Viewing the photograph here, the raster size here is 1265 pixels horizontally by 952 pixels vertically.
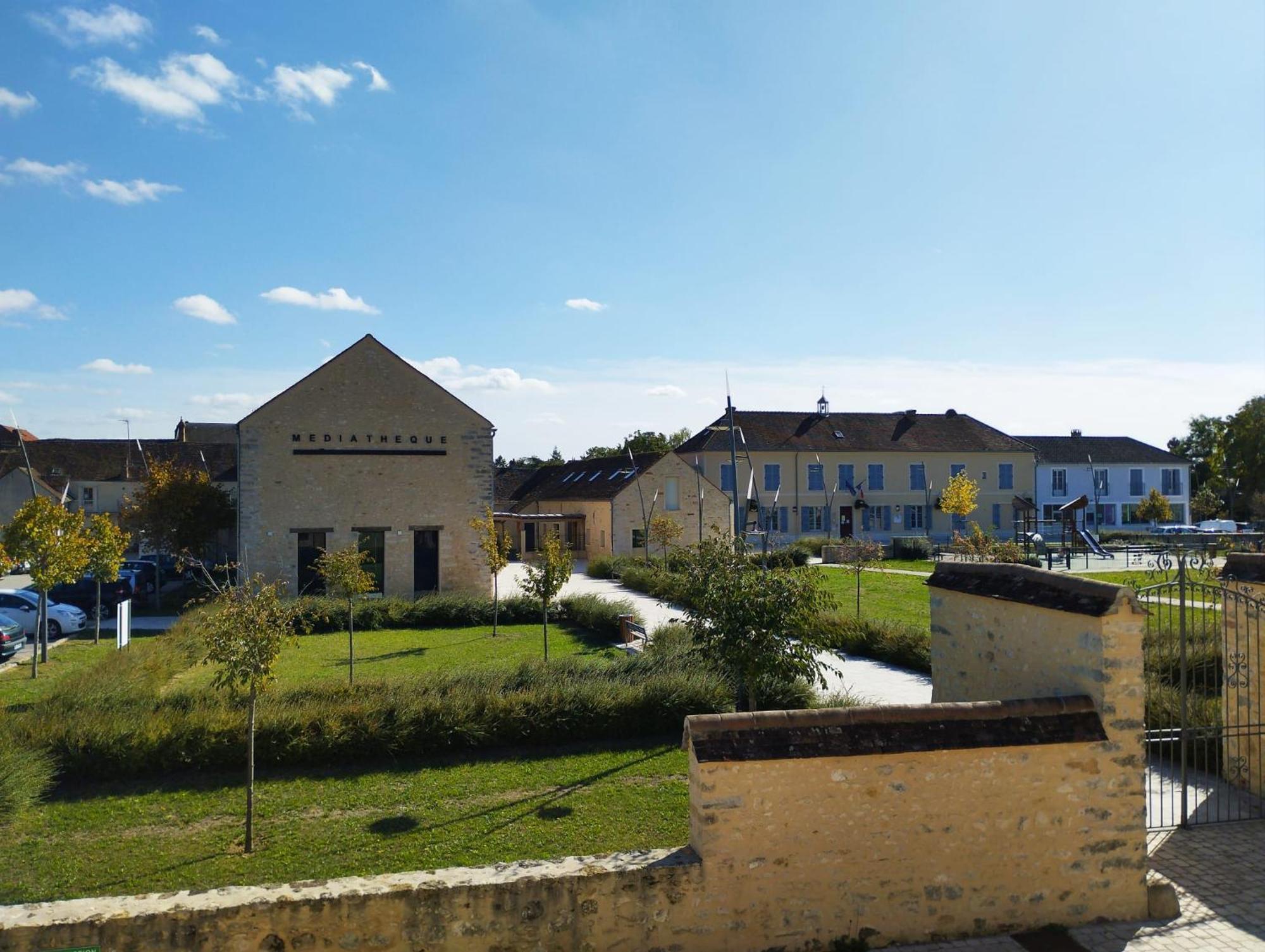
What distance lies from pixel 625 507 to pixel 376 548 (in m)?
14.5

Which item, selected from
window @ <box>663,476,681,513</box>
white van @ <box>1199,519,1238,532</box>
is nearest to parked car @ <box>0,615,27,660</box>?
window @ <box>663,476,681,513</box>

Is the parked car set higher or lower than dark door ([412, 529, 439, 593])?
lower

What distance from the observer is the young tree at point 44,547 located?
1836 centimetres

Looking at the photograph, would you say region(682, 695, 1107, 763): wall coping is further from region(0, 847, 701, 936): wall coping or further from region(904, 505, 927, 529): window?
region(904, 505, 927, 529): window

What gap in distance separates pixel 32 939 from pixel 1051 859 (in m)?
7.43

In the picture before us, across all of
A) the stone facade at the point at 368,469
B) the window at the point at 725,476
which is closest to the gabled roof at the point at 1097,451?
the window at the point at 725,476

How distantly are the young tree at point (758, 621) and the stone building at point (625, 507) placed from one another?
25.2m

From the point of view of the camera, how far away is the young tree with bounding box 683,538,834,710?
1023cm

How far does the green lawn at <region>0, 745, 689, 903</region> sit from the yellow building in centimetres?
3751

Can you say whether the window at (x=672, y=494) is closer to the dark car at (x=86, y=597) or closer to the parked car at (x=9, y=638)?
the dark car at (x=86, y=597)

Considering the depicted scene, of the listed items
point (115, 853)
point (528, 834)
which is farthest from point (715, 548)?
point (115, 853)

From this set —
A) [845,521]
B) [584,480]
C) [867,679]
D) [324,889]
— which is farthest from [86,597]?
[845,521]

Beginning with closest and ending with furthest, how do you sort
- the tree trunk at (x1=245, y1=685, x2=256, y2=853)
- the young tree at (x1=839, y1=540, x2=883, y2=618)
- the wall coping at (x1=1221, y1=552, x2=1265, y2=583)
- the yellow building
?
the tree trunk at (x1=245, y1=685, x2=256, y2=853)
the wall coping at (x1=1221, y1=552, x2=1265, y2=583)
the young tree at (x1=839, y1=540, x2=883, y2=618)
the yellow building

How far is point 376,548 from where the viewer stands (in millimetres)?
27703
